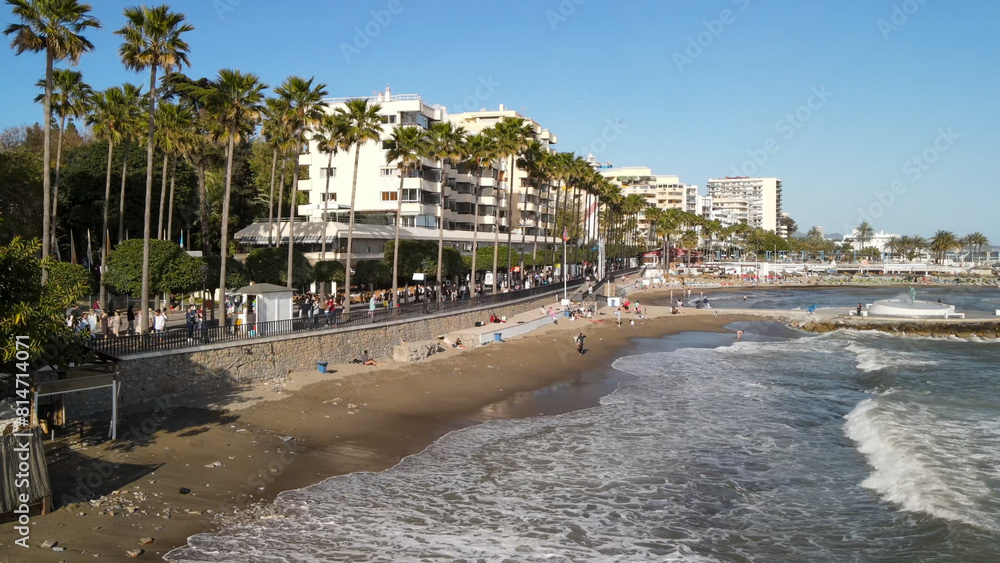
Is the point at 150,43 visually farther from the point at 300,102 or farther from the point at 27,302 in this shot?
the point at 27,302

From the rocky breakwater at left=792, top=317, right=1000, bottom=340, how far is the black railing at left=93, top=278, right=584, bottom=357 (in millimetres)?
34365

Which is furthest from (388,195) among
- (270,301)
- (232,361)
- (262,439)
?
(262,439)

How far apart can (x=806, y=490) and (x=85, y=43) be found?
1075 inches

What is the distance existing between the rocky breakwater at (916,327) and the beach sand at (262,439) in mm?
32731

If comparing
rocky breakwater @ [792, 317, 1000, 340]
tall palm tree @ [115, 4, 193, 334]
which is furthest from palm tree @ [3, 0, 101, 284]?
rocky breakwater @ [792, 317, 1000, 340]

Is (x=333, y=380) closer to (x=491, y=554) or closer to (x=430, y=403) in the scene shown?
(x=430, y=403)

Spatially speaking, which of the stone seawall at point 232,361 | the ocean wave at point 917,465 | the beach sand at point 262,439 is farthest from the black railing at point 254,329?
the ocean wave at point 917,465

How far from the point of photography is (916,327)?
59.9 meters

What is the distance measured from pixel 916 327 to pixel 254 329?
56390 mm

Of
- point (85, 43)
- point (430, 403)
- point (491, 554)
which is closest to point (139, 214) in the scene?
point (85, 43)

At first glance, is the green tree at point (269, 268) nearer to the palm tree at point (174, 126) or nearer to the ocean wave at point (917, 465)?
the palm tree at point (174, 126)

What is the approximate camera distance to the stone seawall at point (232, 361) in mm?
21625

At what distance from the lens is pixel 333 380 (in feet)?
90.6

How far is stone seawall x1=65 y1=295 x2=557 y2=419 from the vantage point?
2162 cm
